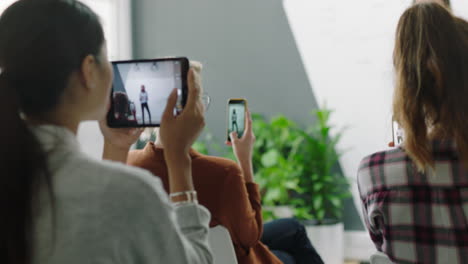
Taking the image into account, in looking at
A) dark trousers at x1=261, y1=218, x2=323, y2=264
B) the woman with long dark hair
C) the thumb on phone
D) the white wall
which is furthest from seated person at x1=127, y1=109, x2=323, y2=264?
the white wall

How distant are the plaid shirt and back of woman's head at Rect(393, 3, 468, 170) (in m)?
0.04

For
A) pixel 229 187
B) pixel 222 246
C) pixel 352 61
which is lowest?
pixel 222 246

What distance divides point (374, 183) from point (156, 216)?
77 cm

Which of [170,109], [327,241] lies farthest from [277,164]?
[170,109]

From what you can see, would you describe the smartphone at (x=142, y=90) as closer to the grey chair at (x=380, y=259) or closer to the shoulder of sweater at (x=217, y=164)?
the shoulder of sweater at (x=217, y=164)

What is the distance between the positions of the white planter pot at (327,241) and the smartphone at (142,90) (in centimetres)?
279

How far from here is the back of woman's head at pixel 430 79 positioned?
1.31 metres

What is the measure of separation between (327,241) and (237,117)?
220 cm

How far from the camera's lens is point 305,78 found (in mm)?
4434

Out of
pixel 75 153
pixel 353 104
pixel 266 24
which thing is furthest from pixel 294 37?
pixel 75 153

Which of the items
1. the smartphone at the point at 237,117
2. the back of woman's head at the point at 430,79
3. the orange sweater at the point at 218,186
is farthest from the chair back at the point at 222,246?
the back of woman's head at the point at 430,79

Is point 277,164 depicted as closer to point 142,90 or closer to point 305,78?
point 305,78

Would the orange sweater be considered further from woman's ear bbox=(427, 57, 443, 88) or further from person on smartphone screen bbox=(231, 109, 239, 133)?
woman's ear bbox=(427, 57, 443, 88)

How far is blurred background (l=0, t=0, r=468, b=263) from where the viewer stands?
162 inches
